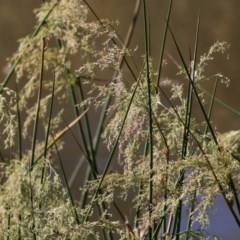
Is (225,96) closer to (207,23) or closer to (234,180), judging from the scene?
Result: (207,23)

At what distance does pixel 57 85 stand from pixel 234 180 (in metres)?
0.36

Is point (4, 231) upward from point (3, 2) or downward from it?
downward

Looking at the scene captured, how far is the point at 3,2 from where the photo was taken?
2479 millimetres

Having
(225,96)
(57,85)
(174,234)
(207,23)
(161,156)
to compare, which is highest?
(207,23)

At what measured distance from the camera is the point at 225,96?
2514 millimetres

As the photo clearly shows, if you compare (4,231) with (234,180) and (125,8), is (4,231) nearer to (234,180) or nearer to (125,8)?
(234,180)

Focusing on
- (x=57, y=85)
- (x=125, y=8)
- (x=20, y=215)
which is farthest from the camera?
(x=125, y=8)

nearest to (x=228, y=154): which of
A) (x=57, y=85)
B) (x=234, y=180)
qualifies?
(x=234, y=180)

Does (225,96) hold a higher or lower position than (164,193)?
higher

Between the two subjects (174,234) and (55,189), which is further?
(174,234)

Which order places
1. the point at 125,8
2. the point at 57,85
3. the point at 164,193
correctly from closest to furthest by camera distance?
the point at 164,193 < the point at 57,85 < the point at 125,8

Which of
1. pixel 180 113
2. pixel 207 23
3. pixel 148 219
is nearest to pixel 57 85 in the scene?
pixel 180 113

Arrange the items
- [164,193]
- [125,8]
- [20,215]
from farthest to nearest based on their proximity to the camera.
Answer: [125,8] → [164,193] → [20,215]

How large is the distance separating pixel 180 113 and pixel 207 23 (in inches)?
60.7
